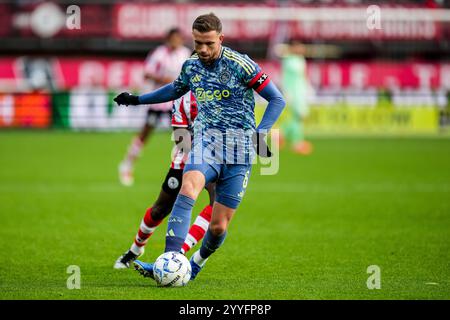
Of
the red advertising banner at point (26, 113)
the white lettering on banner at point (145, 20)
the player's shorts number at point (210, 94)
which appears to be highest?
the white lettering on banner at point (145, 20)

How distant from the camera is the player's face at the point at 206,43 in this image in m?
7.27

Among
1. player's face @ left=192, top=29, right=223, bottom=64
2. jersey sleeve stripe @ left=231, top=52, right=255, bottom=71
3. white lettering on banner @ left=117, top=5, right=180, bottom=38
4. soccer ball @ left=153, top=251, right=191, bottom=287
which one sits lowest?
soccer ball @ left=153, top=251, right=191, bottom=287

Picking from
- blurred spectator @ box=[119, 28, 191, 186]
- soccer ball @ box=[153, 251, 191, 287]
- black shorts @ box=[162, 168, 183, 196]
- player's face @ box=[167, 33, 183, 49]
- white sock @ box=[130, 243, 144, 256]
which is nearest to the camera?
soccer ball @ box=[153, 251, 191, 287]

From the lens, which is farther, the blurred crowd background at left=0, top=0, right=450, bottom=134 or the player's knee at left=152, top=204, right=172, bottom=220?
A: the blurred crowd background at left=0, top=0, right=450, bottom=134

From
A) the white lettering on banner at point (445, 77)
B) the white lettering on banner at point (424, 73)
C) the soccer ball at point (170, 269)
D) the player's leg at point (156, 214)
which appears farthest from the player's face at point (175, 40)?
the white lettering on banner at point (445, 77)

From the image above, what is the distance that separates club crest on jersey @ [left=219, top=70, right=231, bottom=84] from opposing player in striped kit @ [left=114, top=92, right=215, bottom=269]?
0.92 m

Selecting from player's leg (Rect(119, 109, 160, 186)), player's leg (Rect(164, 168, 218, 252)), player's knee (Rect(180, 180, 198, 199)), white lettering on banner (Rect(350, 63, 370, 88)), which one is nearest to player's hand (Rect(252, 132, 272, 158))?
player's leg (Rect(164, 168, 218, 252))

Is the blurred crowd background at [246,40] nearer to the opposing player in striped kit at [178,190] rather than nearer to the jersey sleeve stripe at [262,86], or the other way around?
the opposing player in striped kit at [178,190]

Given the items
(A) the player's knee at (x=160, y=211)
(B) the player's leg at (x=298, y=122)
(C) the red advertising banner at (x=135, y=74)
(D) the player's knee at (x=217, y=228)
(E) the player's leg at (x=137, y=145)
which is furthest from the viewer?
(C) the red advertising banner at (x=135, y=74)

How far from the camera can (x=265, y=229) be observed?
11258 millimetres

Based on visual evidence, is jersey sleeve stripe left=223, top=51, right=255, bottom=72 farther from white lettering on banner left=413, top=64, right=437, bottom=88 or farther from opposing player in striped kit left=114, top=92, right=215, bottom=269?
white lettering on banner left=413, top=64, right=437, bottom=88

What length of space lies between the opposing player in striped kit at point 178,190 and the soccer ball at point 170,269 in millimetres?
916

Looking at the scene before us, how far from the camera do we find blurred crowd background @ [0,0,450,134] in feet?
105
